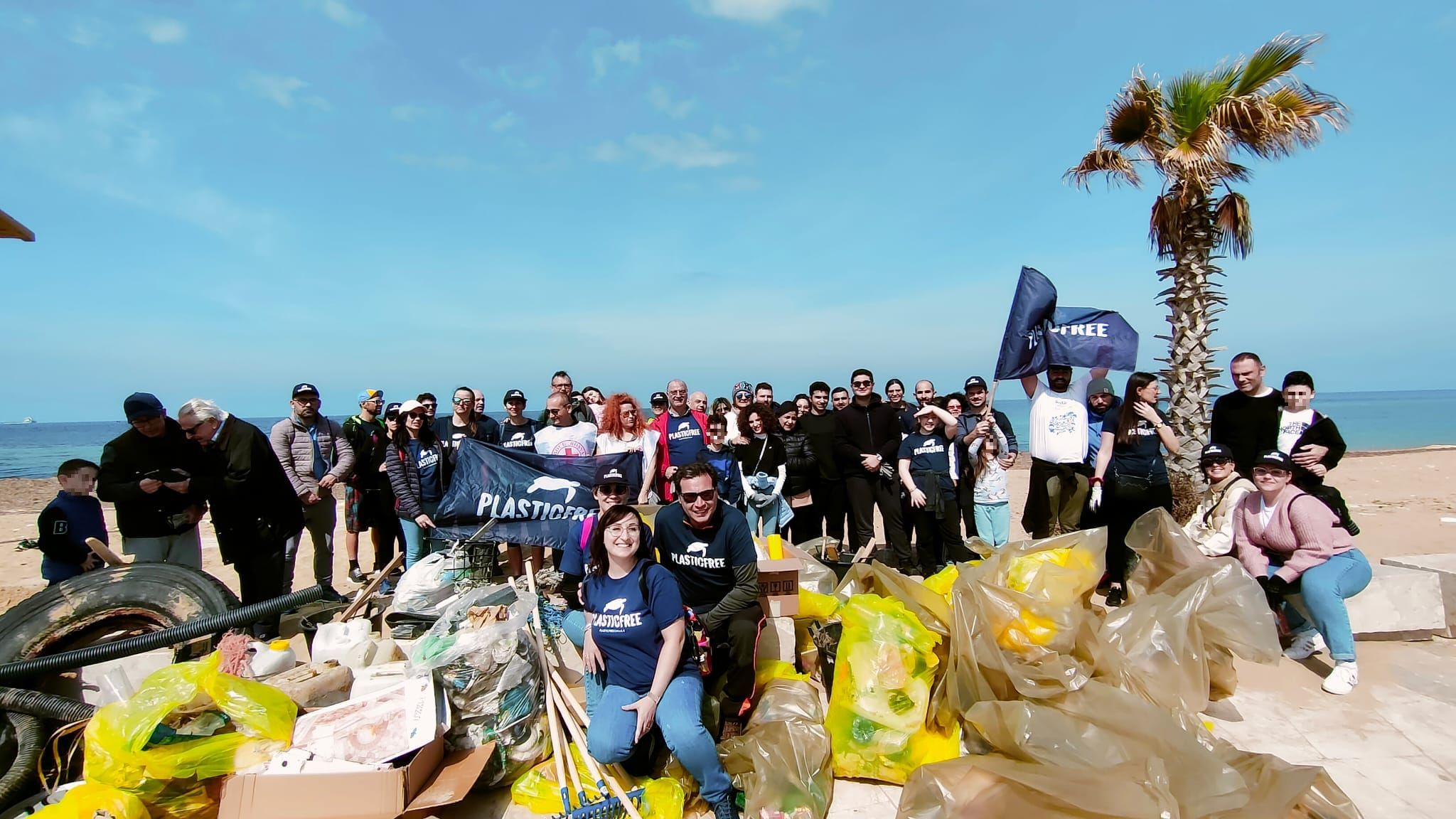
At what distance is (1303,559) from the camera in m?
4.02

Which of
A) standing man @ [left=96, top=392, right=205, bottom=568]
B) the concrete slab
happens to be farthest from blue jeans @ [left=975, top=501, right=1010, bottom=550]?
standing man @ [left=96, top=392, right=205, bottom=568]

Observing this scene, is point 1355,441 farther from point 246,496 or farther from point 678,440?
point 246,496

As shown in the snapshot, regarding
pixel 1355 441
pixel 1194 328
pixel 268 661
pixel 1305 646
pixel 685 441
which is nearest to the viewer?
pixel 268 661

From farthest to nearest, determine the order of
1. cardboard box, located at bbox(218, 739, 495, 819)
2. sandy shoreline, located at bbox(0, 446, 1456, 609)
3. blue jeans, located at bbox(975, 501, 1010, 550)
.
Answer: sandy shoreline, located at bbox(0, 446, 1456, 609) → blue jeans, located at bbox(975, 501, 1010, 550) → cardboard box, located at bbox(218, 739, 495, 819)

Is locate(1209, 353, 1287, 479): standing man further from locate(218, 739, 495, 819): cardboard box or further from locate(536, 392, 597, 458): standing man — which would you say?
locate(218, 739, 495, 819): cardboard box

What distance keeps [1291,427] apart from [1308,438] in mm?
166

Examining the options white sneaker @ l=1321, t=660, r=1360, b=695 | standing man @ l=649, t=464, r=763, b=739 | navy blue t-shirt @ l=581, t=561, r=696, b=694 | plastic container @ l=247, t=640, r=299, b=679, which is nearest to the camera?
navy blue t-shirt @ l=581, t=561, r=696, b=694

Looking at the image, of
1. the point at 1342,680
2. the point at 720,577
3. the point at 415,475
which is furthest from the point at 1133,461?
the point at 415,475

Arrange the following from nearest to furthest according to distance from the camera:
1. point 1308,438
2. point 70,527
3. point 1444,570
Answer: point 70,527, point 1308,438, point 1444,570

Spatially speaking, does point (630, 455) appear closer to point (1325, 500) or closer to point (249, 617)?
point (249, 617)

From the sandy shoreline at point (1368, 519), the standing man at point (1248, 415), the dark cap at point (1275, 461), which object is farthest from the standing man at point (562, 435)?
the standing man at point (1248, 415)

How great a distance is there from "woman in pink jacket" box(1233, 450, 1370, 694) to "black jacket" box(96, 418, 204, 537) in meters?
7.16

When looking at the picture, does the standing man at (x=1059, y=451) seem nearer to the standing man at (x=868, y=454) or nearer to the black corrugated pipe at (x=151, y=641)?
the standing man at (x=868, y=454)

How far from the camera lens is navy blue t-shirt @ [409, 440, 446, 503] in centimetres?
594
